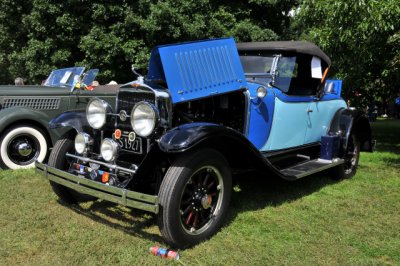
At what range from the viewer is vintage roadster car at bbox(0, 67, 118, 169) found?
6016 millimetres

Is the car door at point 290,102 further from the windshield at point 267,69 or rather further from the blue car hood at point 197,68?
the blue car hood at point 197,68

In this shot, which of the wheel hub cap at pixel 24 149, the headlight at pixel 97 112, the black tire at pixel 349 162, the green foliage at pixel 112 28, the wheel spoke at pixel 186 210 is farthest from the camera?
the green foliage at pixel 112 28

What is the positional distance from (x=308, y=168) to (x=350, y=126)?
1.22 m

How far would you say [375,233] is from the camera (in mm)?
3717

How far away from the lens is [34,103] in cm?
651

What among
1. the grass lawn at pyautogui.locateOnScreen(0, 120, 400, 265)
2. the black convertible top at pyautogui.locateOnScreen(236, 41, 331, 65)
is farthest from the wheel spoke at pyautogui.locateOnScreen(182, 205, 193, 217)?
the black convertible top at pyautogui.locateOnScreen(236, 41, 331, 65)

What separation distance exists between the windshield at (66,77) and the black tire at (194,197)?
442 centimetres

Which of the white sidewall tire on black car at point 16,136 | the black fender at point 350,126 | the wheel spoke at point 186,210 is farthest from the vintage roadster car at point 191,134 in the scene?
the white sidewall tire on black car at point 16,136

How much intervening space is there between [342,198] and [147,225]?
246 cm

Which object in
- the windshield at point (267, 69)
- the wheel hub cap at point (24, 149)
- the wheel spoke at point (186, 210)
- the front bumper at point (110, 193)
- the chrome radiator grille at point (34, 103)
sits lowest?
the wheel hub cap at point (24, 149)

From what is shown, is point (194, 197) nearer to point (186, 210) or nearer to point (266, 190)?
point (186, 210)

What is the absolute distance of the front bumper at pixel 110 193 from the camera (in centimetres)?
306

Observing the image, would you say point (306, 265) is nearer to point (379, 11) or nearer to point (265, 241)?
point (265, 241)

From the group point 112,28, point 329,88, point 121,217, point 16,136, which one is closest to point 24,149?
point 16,136
